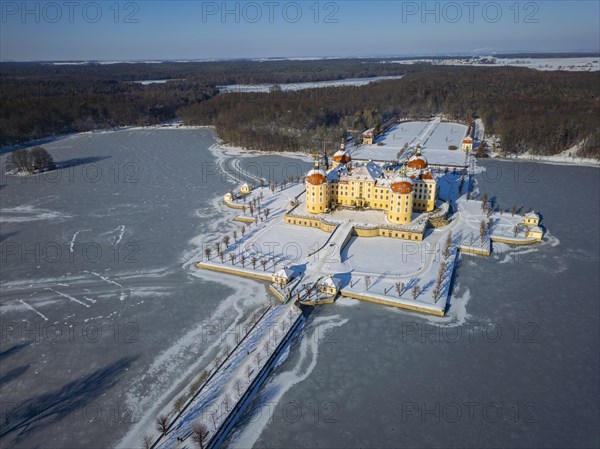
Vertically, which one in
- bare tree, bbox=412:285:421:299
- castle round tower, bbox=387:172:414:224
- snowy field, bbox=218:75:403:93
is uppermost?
snowy field, bbox=218:75:403:93

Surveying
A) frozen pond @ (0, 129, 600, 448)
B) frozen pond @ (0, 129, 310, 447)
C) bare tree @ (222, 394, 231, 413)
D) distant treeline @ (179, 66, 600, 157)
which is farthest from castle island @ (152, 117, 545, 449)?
distant treeline @ (179, 66, 600, 157)

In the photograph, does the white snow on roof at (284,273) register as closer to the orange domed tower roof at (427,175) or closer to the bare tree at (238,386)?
the bare tree at (238,386)

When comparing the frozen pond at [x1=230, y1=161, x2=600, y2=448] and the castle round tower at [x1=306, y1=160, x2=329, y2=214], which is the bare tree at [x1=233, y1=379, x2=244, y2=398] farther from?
the castle round tower at [x1=306, y1=160, x2=329, y2=214]

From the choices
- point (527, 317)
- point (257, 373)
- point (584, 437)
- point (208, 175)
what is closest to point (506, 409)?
point (584, 437)

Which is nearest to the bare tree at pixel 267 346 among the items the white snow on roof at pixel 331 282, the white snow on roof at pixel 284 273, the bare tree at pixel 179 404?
the bare tree at pixel 179 404

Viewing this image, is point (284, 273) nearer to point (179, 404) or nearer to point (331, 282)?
point (331, 282)

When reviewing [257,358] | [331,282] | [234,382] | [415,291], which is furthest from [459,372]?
[234,382]
